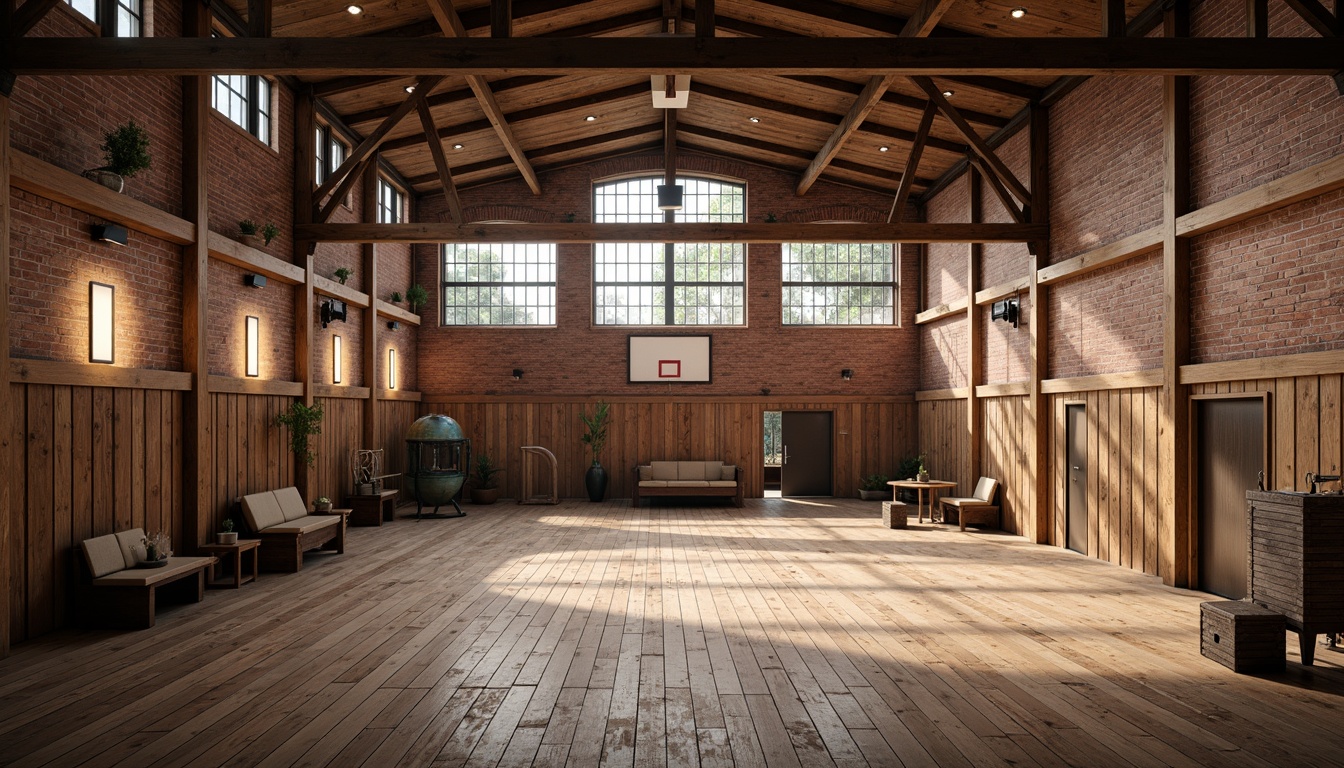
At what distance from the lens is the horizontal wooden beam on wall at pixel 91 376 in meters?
5.18

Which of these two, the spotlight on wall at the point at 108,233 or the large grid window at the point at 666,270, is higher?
the large grid window at the point at 666,270

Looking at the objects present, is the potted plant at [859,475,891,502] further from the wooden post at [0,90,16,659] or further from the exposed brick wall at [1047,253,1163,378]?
the wooden post at [0,90,16,659]

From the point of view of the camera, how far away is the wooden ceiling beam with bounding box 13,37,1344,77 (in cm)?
533

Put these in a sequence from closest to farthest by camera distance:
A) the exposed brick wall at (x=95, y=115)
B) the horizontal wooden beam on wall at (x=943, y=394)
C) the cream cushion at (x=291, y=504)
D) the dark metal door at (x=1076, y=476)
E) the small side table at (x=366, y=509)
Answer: the exposed brick wall at (x=95, y=115) → the cream cushion at (x=291, y=504) → the dark metal door at (x=1076, y=476) → the small side table at (x=366, y=509) → the horizontal wooden beam on wall at (x=943, y=394)

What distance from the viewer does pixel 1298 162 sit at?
19.7 ft

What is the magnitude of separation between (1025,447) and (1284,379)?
4.28 metres

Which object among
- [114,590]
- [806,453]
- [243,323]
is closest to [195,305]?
[243,323]

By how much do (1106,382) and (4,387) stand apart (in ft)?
30.1

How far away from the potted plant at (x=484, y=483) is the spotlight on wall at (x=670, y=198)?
5.65 m

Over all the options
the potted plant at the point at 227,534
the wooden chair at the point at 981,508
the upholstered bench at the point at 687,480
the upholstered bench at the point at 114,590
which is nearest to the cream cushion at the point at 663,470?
the upholstered bench at the point at 687,480

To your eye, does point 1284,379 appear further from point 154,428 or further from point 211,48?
point 154,428

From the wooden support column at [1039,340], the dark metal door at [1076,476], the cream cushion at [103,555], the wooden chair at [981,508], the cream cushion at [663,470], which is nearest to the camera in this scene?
the cream cushion at [103,555]

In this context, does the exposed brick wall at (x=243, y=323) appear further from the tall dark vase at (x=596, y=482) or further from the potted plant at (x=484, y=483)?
the tall dark vase at (x=596, y=482)

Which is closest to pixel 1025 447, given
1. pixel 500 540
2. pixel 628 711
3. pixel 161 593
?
pixel 500 540
